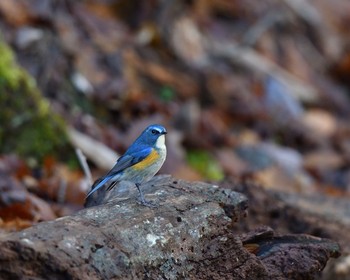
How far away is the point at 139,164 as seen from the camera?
5.52 metres

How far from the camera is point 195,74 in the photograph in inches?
554

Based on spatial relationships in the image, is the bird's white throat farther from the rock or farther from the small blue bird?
the rock

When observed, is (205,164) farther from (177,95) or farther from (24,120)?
(24,120)

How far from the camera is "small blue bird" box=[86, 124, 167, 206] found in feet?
17.9

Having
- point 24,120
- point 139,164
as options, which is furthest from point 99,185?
point 24,120

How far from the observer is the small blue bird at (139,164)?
547 cm

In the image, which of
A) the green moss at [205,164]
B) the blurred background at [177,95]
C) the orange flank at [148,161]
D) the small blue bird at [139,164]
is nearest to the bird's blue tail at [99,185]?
the small blue bird at [139,164]

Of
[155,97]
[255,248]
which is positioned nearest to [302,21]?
[155,97]

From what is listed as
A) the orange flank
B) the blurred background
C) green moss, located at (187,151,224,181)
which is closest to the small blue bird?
the orange flank

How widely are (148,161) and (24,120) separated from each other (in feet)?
12.9

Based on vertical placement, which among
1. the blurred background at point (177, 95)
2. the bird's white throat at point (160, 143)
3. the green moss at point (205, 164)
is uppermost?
the bird's white throat at point (160, 143)

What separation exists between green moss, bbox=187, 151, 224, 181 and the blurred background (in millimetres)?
24

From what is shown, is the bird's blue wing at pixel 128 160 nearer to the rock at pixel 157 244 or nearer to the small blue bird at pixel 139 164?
the small blue bird at pixel 139 164

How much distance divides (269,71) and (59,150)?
7.58 meters
